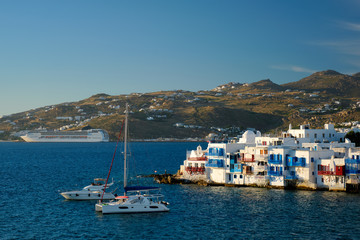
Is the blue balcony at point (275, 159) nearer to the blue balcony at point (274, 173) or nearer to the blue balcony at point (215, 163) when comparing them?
the blue balcony at point (274, 173)

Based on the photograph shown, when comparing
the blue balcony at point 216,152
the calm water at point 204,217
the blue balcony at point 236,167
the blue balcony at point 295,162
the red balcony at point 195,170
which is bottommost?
the calm water at point 204,217

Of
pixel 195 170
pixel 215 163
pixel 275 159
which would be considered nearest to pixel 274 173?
pixel 275 159

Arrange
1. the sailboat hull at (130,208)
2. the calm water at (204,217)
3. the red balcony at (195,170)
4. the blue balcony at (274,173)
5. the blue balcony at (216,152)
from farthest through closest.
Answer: the red balcony at (195,170) < the blue balcony at (216,152) < the blue balcony at (274,173) < the sailboat hull at (130,208) < the calm water at (204,217)

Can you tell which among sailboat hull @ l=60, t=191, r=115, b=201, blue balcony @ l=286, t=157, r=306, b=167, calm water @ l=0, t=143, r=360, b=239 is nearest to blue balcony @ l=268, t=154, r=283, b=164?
blue balcony @ l=286, t=157, r=306, b=167

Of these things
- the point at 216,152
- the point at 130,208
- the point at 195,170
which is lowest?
the point at 130,208

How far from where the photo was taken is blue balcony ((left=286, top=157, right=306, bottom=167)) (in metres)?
63.5

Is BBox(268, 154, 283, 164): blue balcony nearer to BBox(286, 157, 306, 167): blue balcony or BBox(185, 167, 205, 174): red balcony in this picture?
BBox(286, 157, 306, 167): blue balcony

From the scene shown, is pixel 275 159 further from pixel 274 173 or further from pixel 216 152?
pixel 216 152

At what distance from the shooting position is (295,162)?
64.1m

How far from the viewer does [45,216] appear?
2010 inches

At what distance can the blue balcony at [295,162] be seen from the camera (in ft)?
208

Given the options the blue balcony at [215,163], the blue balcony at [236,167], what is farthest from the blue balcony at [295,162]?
the blue balcony at [215,163]

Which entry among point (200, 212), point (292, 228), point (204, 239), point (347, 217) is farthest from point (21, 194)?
point (347, 217)

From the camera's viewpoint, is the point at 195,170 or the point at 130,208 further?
the point at 195,170
